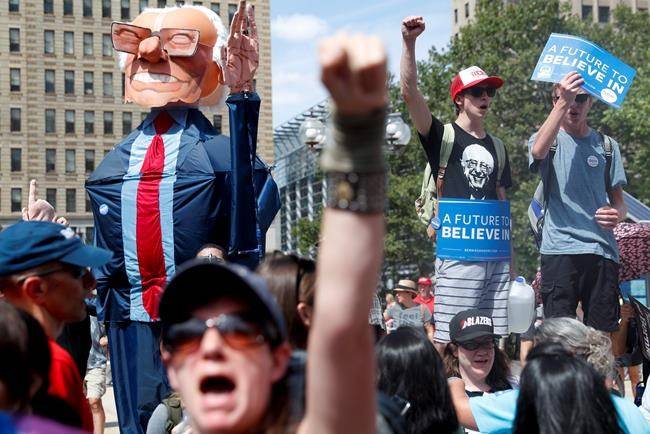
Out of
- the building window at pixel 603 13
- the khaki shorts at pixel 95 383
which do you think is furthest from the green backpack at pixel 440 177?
the building window at pixel 603 13

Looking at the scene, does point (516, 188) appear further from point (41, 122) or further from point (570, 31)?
point (41, 122)

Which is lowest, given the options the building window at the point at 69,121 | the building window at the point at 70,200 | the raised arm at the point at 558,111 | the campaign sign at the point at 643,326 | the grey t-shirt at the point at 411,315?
the grey t-shirt at the point at 411,315

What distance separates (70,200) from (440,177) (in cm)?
7620

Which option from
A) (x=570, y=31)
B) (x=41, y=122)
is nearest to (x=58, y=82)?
(x=41, y=122)

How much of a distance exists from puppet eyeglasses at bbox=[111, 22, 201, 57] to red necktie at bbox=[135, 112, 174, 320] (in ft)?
2.16

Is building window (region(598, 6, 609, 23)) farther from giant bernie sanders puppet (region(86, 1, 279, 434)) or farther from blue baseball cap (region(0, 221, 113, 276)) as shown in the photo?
blue baseball cap (region(0, 221, 113, 276))

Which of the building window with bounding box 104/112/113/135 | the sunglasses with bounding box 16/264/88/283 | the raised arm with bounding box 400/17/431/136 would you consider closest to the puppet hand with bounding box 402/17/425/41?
the raised arm with bounding box 400/17/431/136

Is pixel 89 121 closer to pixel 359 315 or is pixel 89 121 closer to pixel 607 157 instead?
pixel 607 157

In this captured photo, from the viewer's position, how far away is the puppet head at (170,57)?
620 centimetres

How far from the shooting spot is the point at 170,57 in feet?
20.6

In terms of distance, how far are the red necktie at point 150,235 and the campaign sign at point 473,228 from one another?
1.78 metres

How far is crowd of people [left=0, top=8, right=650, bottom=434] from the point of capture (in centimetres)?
179

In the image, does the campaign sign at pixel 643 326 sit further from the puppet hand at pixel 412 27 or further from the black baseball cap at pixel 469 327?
the puppet hand at pixel 412 27

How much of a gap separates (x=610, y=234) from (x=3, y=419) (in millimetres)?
5613
